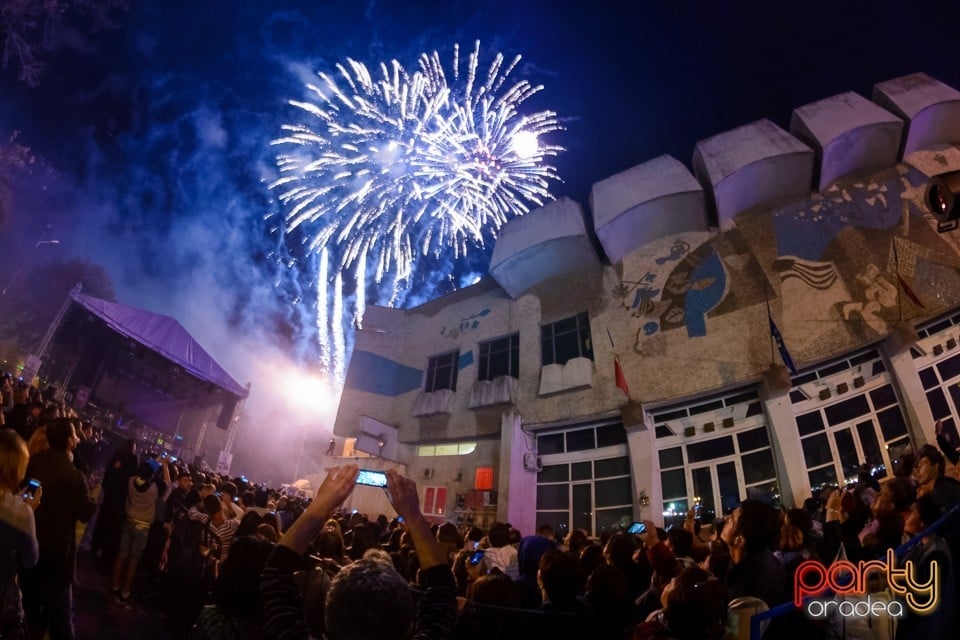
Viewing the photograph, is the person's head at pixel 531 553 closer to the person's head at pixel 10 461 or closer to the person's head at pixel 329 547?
the person's head at pixel 329 547

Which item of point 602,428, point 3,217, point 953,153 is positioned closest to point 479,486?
point 602,428

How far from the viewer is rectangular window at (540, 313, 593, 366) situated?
61.9 ft

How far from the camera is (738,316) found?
1482 cm

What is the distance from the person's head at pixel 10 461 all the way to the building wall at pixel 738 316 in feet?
51.4

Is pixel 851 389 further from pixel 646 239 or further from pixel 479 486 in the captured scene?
pixel 479 486

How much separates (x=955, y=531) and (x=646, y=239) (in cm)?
1572

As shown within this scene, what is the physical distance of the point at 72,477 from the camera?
419cm

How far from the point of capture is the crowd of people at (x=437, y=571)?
6.51 feet

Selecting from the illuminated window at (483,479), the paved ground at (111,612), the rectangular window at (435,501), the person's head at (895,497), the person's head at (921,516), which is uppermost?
the illuminated window at (483,479)

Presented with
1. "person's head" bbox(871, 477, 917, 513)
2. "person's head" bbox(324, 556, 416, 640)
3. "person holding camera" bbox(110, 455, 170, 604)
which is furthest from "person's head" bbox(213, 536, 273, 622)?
"person's head" bbox(871, 477, 917, 513)

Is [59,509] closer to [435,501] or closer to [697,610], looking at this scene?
[697,610]

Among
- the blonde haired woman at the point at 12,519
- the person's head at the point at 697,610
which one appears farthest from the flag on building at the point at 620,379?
the blonde haired woman at the point at 12,519

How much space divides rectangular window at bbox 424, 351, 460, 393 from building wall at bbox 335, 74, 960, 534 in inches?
46.6

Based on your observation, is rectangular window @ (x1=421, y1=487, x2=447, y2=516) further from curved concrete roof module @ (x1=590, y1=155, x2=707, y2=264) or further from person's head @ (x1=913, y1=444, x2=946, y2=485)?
person's head @ (x1=913, y1=444, x2=946, y2=485)
